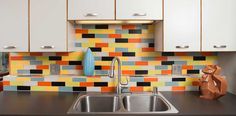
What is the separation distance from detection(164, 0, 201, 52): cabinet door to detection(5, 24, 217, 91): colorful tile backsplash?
33 cm

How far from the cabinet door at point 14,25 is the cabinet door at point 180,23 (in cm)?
121

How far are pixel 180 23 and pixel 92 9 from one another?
76 centimetres

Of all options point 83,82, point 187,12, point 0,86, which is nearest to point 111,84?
point 83,82

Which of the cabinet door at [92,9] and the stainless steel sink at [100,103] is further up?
the cabinet door at [92,9]

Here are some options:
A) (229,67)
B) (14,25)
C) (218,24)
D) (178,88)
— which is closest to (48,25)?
(14,25)

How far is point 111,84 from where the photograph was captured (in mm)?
2139

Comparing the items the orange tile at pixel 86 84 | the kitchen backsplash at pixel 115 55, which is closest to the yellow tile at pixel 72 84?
the orange tile at pixel 86 84

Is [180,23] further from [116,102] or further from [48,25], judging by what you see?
[48,25]

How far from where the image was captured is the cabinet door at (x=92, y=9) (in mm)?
1900

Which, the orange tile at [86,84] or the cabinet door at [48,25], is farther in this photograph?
the orange tile at [86,84]

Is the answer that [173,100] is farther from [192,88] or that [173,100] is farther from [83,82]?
[83,82]

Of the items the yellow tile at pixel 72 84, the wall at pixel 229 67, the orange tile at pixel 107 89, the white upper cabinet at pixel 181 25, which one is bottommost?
the orange tile at pixel 107 89

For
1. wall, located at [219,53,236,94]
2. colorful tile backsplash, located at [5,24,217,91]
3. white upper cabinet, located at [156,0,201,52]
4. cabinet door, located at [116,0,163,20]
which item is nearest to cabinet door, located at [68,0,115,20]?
cabinet door, located at [116,0,163,20]

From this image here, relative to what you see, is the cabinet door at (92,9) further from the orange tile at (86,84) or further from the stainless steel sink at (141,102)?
the stainless steel sink at (141,102)
